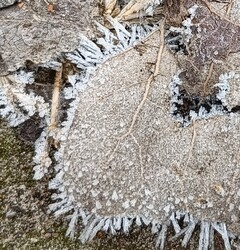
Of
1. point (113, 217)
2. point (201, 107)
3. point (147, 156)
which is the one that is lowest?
point (113, 217)

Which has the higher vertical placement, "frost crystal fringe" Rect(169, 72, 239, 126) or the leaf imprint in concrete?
"frost crystal fringe" Rect(169, 72, 239, 126)

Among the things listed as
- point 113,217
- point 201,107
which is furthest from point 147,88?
point 113,217

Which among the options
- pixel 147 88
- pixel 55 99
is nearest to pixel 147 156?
pixel 147 88

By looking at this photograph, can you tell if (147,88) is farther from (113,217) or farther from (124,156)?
(113,217)

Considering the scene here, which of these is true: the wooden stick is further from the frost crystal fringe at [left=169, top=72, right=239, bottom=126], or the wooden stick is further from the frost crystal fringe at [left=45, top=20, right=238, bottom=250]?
the frost crystal fringe at [left=169, top=72, right=239, bottom=126]

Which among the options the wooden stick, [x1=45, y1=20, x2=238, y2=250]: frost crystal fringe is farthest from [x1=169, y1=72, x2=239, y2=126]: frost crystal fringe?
the wooden stick

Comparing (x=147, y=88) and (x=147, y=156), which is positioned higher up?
(x=147, y=88)

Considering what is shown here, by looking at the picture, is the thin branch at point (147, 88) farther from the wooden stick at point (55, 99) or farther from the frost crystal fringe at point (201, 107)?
the wooden stick at point (55, 99)

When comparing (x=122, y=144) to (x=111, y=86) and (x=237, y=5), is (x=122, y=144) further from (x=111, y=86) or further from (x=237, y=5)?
(x=237, y=5)

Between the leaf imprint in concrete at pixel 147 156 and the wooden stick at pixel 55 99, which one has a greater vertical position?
the wooden stick at pixel 55 99

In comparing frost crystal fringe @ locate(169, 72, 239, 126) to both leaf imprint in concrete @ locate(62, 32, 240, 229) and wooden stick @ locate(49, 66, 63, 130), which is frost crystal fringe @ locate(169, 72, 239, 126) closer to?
leaf imprint in concrete @ locate(62, 32, 240, 229)

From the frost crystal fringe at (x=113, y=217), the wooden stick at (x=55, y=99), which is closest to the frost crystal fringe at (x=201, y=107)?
the frost crystal fringe at (x=113, y=217)

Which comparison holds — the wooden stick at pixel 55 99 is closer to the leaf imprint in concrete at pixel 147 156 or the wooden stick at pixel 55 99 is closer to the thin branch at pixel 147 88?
the leaf imprint in concrete at pixel 147 156
